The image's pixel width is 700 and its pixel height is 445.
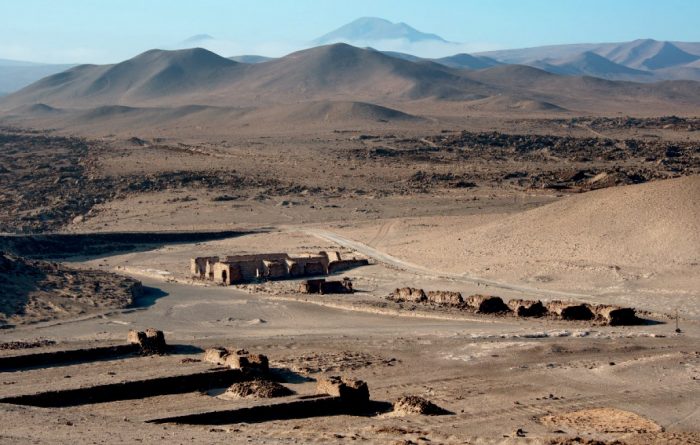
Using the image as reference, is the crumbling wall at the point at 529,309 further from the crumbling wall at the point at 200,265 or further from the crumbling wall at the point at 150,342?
the crumbling wall at the point at 200,265

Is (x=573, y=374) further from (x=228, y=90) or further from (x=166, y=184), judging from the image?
(x=228, y=90)

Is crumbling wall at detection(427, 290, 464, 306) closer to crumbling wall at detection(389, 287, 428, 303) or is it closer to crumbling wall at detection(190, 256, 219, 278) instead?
crumbling wall at detection(389, 287, 428, 303)

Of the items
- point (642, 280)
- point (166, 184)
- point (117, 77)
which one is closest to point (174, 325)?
point (642, 280)

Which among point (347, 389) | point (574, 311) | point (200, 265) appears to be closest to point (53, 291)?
point (200, 265)

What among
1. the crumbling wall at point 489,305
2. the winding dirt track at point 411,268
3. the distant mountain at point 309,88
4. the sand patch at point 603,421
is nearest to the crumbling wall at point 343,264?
the winding dirt track at point 411,268

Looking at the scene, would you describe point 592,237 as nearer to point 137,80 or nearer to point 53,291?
point 53,291

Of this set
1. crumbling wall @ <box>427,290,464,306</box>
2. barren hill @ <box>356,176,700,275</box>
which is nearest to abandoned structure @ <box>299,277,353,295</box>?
crumbling wall @ <box>427,290,464,306</box>
